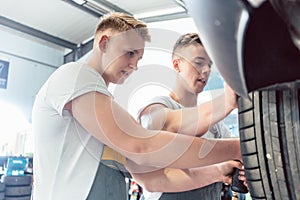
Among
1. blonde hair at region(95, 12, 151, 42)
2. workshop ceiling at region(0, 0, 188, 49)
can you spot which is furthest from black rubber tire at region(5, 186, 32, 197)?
blonde hair at region(95, 12, 151, 42)

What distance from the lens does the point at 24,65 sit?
5.17 metres

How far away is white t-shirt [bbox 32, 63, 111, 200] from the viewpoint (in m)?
0.91

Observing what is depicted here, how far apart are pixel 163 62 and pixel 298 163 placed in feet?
4.50

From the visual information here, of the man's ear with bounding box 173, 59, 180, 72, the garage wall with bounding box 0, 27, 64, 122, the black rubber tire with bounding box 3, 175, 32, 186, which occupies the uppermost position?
the garage wall with bounding box 0, 27, 64, 122

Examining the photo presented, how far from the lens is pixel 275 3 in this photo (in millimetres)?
404

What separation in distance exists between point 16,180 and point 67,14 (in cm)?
215

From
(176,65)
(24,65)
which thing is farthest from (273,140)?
(24,65)

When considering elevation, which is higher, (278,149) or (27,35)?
(27,35)

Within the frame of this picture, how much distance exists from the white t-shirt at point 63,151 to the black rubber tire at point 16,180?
2.77 meters

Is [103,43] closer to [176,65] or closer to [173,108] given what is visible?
[173,108]

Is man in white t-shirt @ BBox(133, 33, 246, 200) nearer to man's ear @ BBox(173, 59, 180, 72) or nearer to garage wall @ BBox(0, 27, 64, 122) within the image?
man's ear @ BBox(173, 59, 180, 72)

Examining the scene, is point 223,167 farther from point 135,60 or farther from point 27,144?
point 27,144

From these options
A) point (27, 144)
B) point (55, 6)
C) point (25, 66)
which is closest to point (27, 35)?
point (25, 66)

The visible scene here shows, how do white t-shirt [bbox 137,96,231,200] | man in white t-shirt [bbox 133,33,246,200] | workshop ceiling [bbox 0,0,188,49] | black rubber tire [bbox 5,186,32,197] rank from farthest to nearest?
workshop ceiling [bbox 0,0,188,49] → black rubber tire [bbox 5,186,32,197] → white t-shirt [bbox 137,96,231,200] → man in white t-shirt [bbox 133,33,246,200]
